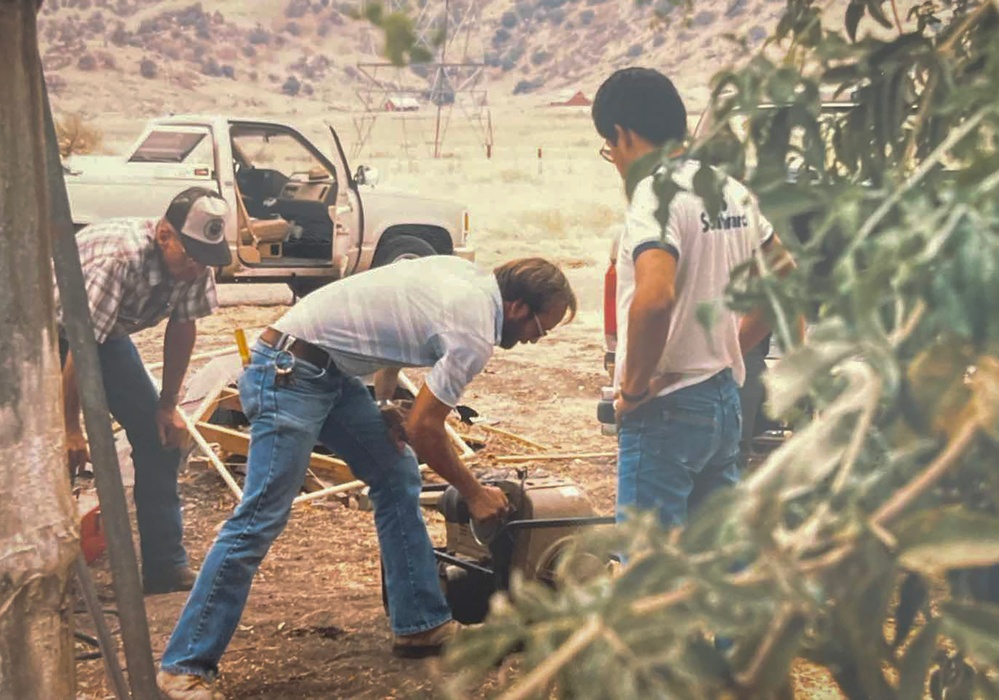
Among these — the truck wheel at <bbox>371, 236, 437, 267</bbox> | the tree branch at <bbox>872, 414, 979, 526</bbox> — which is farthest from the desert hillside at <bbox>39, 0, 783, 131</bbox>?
the tree branch at <bbox>872, 414, 979, 526</bbox>

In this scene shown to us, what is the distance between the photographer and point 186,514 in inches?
299

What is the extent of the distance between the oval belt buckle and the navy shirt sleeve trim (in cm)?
122

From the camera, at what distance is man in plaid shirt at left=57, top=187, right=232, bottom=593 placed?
5.38 m

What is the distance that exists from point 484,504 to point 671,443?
0.81 metres

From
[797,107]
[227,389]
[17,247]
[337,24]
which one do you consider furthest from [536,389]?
[337,24]

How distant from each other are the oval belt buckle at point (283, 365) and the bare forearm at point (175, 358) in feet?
4.49

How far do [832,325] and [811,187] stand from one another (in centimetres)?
32

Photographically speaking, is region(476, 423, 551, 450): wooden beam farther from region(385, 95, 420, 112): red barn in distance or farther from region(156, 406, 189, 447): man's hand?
region(385, 95, 420, 112): red barn in distance

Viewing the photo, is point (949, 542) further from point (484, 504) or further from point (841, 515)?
point (484, 504)

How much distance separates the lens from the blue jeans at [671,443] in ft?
13.3

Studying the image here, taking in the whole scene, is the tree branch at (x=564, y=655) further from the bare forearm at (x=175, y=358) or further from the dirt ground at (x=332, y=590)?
the bare forearm at (x=175, y=358)

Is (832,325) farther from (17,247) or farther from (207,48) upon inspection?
(207,48)

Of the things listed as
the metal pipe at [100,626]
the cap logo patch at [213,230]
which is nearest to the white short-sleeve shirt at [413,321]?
the cap logo patch at [213,230]

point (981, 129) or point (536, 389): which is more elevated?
point (981, 129)
